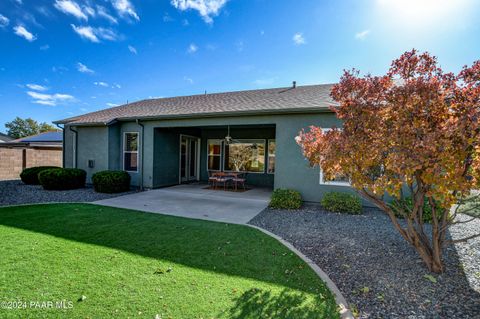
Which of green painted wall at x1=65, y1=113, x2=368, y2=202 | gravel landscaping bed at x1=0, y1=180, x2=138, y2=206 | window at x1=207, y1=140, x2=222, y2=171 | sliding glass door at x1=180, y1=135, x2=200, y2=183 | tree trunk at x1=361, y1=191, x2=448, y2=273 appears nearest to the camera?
tree trunk at x1=361, y1=191, x2=448, y2=273

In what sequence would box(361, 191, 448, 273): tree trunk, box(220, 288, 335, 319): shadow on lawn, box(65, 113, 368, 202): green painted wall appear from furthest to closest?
box(65, 113, 368, 202): green painted wall < box(361, 191, 448, 273): tree trunk < box(220, 288, 335, 319): shadow on lawn

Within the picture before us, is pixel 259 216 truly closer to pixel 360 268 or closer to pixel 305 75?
pixel 360 268

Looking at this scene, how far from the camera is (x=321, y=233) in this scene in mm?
5234

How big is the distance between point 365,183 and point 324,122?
16.1ft

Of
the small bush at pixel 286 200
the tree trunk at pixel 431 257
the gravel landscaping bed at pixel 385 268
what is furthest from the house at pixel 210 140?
the tree trunk at pixel 431 257

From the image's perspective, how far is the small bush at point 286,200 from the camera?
296 inches

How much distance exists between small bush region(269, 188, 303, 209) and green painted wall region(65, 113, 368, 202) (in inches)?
22.5

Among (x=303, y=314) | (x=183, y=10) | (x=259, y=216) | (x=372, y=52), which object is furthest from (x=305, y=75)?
(x=303, y=314)

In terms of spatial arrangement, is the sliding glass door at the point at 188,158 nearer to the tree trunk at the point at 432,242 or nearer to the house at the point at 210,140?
the house at the point at 210,140

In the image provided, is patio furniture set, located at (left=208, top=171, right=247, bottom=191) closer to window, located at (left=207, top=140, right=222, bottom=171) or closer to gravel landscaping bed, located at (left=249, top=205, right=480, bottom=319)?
window, located at (left=207, top=140, right=222, bottom=171)

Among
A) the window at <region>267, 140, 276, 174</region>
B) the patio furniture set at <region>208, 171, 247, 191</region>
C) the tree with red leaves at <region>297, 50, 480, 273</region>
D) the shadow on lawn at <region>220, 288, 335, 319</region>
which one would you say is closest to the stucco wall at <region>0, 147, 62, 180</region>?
the patio furniture set at <region>208, 171, 247, 191</region>

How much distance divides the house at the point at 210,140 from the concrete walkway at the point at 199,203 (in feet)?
4.45

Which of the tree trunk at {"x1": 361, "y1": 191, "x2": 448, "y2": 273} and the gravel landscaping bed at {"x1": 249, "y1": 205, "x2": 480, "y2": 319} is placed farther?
the tree trunk at {"x1": 361, "y1": 191, "x2": 448, "y2": 273}

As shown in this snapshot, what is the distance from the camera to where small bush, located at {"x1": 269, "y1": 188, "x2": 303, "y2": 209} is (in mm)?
7508
